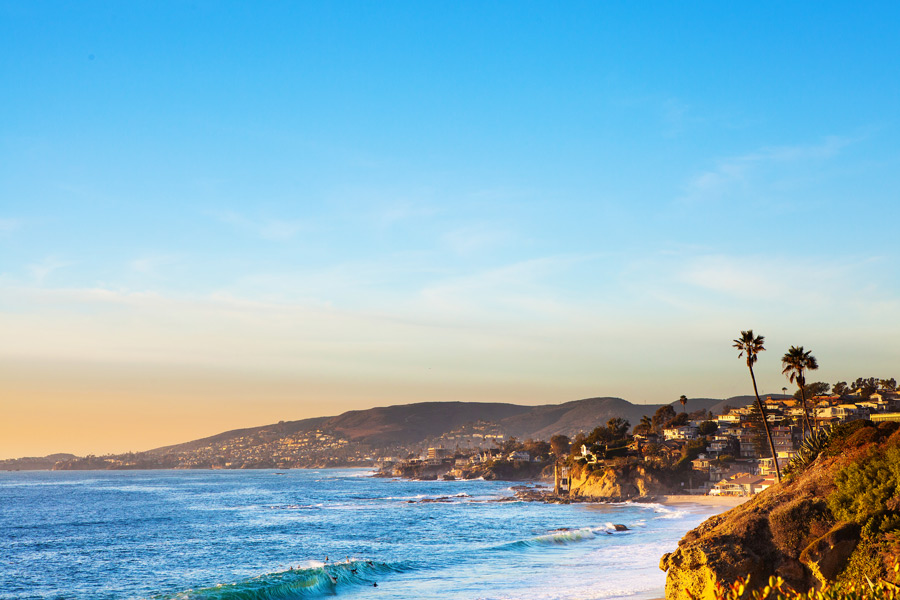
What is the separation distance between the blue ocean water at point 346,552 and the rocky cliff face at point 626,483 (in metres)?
15.8

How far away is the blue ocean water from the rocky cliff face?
1583 cm

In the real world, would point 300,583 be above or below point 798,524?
below

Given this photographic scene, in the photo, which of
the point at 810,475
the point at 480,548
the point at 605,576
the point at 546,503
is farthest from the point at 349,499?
the point at 810,475

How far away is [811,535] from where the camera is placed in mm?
26750

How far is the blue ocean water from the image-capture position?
44812 mm

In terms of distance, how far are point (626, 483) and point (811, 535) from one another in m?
102

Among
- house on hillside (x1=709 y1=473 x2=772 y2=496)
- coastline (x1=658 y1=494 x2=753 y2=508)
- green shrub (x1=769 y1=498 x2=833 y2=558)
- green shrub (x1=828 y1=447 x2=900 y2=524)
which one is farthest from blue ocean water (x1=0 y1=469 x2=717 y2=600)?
house on hillside (x1=709 y1=473 x2=772 y2=496)

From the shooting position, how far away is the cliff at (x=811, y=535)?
24.9 meters

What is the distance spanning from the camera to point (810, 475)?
30.2m

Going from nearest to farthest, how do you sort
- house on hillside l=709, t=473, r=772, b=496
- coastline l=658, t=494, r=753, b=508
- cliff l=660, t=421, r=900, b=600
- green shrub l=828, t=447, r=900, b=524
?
cliff l=660, t=421, r=900, b=600
green shrub l=828, t=447, r=900, b=524
coastline l=658, t=494, r=753, b=508
house on hillside l=709, t=473, r=772, b=496

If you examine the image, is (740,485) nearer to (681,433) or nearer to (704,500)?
(704,500)

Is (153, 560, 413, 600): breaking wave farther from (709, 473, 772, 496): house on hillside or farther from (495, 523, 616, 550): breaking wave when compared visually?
(709, 473, 772, 496): house on hillside

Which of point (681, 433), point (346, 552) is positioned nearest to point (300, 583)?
point (346, 552)

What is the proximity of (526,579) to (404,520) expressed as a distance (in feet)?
167
